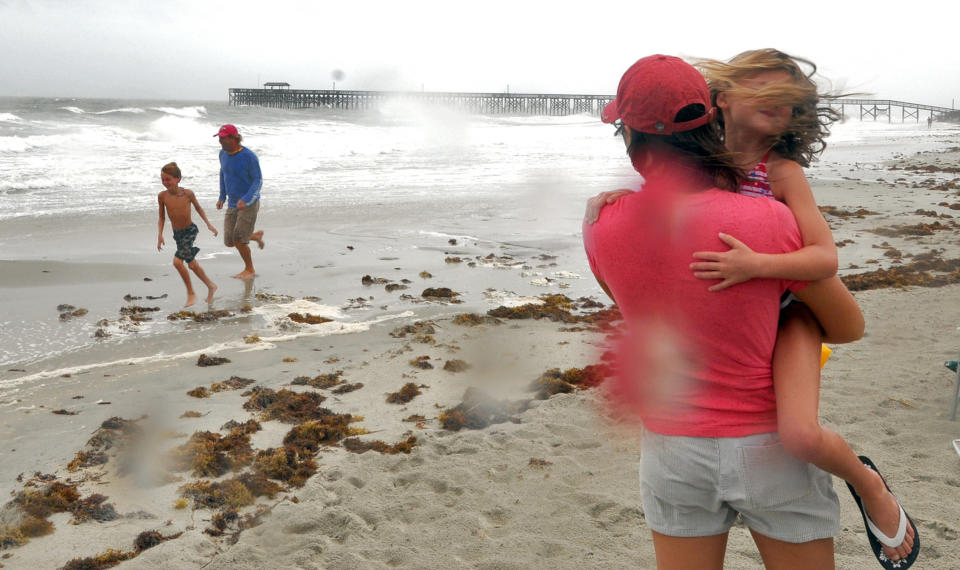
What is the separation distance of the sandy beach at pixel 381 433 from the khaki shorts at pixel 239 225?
798 mm

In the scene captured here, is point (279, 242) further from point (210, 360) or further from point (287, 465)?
point (287, 465)

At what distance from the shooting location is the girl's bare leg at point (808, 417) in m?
1.54

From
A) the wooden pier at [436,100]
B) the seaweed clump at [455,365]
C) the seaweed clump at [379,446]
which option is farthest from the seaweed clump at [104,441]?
the wooden pier at [436,100]

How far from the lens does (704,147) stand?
1568 millimetres

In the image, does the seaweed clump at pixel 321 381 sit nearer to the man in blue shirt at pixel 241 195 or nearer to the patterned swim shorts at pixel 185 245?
the patterned swim shorts at pixel 185 245

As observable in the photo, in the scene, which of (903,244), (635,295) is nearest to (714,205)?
(635,295)

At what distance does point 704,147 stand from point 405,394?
143 inches

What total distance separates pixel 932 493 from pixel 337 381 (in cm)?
346

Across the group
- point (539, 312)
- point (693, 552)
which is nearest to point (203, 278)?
point (539, 312)

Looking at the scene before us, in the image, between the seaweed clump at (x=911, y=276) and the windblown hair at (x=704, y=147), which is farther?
the seaweed clump at (x=911, y=276)

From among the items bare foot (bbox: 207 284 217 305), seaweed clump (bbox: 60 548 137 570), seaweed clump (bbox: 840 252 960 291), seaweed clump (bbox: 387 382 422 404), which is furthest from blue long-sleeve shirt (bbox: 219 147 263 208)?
seaweed clump (bbox: 840 252 960 291)

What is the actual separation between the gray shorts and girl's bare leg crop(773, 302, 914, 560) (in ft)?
0.15

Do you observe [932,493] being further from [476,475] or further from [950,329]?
[950,329]

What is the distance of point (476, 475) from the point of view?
377 cm
